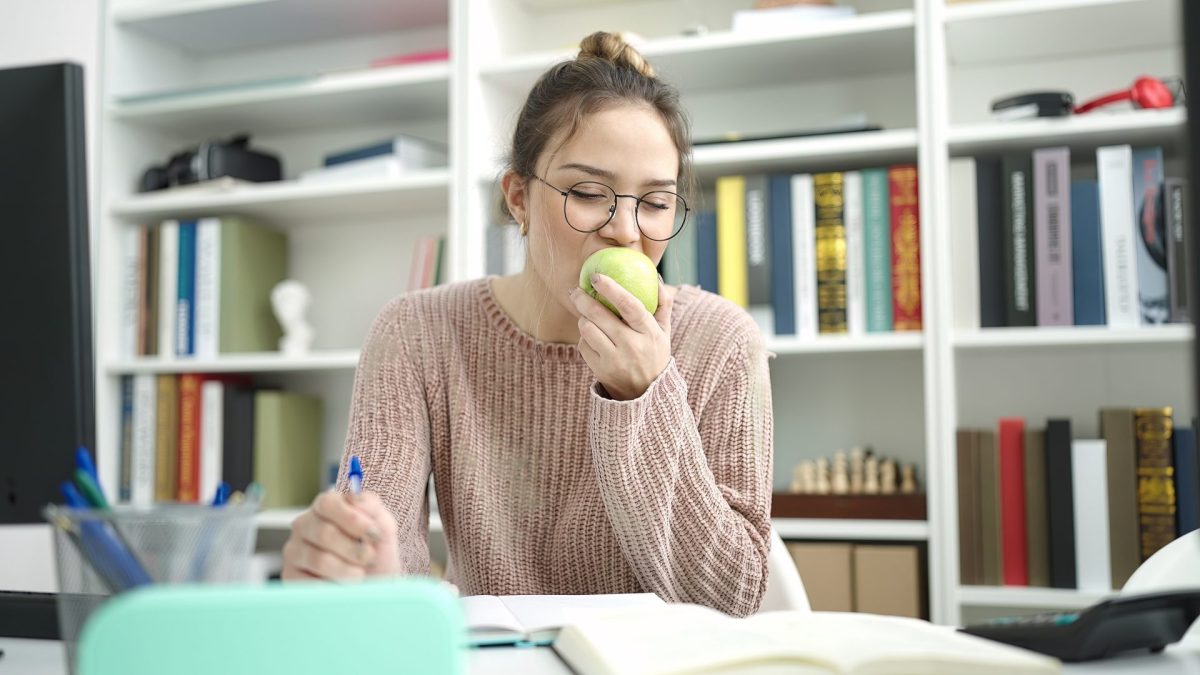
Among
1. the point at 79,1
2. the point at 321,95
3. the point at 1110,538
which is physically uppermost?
the point at 79,1

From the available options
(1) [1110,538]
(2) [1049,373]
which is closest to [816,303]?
(2) [1049,373]

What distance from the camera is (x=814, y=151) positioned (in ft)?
6.61

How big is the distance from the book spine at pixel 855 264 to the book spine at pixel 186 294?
144cm

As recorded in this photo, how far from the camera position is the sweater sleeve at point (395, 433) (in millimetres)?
1211

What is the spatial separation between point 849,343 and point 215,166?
144 centimetres

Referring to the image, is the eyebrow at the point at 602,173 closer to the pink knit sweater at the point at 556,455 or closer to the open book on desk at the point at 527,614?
the pink knit sweater at the point at 556,455

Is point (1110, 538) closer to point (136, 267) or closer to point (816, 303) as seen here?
point (816, 303)

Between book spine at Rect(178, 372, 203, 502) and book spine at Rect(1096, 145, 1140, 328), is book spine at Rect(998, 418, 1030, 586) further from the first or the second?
book spine at Rect(178, 372, 203, 502)

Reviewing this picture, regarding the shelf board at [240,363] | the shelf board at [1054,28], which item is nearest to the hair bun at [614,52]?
the shelf board at [1054,28]

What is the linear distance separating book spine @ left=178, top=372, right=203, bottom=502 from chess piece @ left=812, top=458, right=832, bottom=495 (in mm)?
1351

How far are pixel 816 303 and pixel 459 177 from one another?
0.77 m

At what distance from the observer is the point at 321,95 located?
2.37m

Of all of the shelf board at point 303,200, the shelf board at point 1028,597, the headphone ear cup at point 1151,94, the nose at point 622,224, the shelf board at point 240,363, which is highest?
the headphone ear cup at point 1151,94

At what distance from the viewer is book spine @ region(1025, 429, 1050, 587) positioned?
1.88 m
